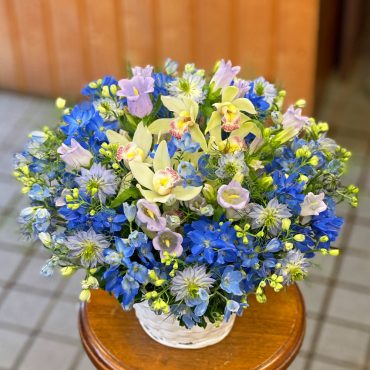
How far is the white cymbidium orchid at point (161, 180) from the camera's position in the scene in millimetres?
1344

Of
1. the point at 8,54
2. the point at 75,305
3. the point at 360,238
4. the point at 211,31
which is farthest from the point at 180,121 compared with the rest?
the point at 8,54

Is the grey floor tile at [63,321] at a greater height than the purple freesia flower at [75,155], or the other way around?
the purple freesia flower at [75,155]

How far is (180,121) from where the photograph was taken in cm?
142

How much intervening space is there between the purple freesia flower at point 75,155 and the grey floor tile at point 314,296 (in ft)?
4.78

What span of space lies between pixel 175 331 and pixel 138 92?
1.55 ft

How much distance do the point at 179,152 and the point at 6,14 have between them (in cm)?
226

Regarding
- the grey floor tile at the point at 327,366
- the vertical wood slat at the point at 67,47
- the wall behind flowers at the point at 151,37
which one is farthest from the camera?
the vertical wood slat at the point at 67,47

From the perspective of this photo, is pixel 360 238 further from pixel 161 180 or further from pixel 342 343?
pixel 161 180

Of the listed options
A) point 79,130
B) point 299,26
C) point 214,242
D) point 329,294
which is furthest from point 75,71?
point 214,242

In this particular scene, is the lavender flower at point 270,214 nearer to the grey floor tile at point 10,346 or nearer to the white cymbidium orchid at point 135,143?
the white cymbidium orchid at point 135,143

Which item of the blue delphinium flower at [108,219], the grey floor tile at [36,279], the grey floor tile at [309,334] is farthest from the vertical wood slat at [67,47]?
the blue delphinium flower at [108,219]

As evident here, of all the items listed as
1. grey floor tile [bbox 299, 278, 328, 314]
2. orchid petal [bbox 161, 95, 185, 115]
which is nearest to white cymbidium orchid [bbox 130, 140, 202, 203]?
orchid petal [bbox 161, 95, 185, 115]

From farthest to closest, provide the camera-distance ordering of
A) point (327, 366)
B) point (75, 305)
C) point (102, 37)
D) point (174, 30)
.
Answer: point (102, 37) < point (174, 30) < point (75, 305) < point (327, 366)

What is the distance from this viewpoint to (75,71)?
139 inches
